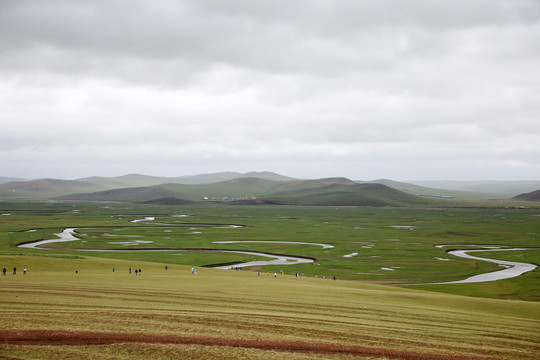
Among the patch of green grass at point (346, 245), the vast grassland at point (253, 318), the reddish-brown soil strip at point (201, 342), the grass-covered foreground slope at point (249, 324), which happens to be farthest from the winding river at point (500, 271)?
the reddish-brown soil strip at point (201, 342)

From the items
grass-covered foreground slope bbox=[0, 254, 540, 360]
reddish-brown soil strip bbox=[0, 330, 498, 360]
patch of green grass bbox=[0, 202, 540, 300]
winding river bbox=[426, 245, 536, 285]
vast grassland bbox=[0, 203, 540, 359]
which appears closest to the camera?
grass-covered foreground slope bbox=[0, 254, 540, 360]

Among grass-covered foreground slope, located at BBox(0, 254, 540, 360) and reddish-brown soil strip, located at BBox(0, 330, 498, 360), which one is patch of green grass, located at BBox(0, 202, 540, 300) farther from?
reddish-brown soil strip, located at BBox(0, 330, 498, 360)

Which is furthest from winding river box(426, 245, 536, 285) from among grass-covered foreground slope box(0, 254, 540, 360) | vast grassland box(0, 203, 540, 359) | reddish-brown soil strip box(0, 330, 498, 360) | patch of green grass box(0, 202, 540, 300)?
reddish-brown soil strip box(0, 330, 498, 360)

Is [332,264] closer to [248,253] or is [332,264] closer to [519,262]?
[248,253]

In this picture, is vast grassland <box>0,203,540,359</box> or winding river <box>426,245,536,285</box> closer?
vast grassland <box>0,203,540,359</box>

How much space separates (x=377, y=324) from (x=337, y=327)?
12.5 ft

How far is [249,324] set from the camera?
1094 inches

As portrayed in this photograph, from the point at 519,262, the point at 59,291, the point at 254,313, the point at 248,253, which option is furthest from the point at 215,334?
the point at 519,262

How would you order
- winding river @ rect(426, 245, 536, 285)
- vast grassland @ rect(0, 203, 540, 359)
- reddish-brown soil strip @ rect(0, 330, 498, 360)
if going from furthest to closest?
1. winding river @ rect(426, 245, 536, 285)
2. vast grassland @ rect(0, 203, 540, 359)
3. reddish-brown soil strip @ rect(0, 330, 498, 360)

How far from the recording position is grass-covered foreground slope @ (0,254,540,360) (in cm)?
2159

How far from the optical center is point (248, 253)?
106875 millimetres

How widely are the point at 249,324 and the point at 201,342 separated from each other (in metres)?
5.70

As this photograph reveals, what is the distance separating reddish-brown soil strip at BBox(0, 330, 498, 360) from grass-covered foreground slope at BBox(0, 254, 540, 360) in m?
0.05

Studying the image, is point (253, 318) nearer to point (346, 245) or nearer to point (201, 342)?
point (201, 342)
